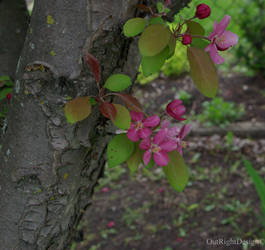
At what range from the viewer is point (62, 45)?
2.01 feet

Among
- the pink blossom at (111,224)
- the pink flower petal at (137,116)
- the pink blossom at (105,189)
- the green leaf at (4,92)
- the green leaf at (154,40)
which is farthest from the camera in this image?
the pink blossom at (105,189)

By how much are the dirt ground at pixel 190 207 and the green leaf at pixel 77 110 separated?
1103 mm

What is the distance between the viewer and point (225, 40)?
22.1 inches

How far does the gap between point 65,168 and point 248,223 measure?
1.44 metres

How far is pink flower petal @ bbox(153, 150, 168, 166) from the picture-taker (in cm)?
59

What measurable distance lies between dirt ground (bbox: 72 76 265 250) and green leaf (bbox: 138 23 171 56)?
1109 millimetres

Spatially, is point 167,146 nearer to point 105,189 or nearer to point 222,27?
point 222,27

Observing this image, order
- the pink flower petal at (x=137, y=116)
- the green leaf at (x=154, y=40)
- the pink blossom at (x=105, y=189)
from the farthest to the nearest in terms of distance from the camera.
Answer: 1. the pink blossom at (x=105, y=189)
2. the pink flower petal at (x=137, y=116)
3. the green leaf at (x=154, y=40)

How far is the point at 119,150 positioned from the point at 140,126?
6cm

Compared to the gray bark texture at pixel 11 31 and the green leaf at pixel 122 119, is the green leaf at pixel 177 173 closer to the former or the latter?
the green leaf at pixel 122 119

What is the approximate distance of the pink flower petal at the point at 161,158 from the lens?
0.59 metres

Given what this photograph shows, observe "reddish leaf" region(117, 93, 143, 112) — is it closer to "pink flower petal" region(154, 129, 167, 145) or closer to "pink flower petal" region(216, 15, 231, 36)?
"pink flower petal" region(154, 129, 167, 145)

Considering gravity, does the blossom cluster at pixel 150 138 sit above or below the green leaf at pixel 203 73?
below

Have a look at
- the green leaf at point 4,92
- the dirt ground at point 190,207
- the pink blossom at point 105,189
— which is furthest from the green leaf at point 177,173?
the pink blossom at point 105,189
